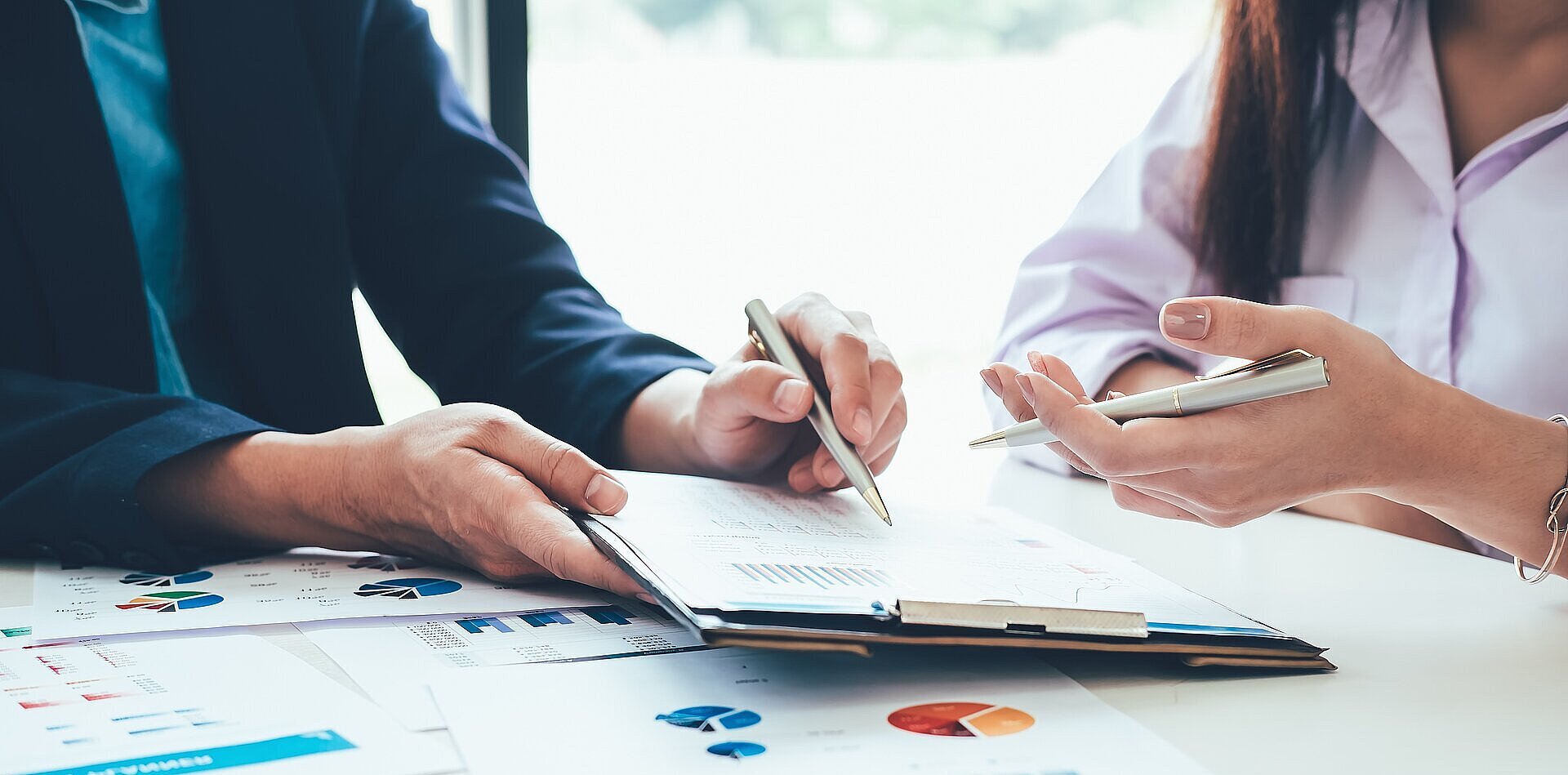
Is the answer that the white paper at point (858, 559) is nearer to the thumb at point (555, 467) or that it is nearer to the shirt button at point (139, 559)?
the thumb at point (555, 467)

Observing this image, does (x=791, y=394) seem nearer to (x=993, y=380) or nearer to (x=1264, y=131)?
(x=993, y=380)

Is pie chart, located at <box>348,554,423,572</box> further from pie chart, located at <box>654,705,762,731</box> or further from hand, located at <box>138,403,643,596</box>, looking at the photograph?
pie chart, located at <box>654,705,762,731</box>

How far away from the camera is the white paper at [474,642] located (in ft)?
1.45

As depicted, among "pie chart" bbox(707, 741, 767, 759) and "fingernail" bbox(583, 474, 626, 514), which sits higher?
"fingernail" bbox(583, 474, 626, 514)

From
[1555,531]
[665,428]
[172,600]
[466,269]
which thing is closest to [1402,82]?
[1555,531]

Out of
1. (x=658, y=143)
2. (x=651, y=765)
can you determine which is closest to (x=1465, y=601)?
(x=651, y=765)

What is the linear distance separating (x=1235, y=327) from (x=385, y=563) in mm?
474

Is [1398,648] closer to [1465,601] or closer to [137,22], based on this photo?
[1465,601]

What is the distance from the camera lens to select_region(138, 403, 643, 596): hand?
0.59 metres

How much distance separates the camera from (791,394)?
70 cm

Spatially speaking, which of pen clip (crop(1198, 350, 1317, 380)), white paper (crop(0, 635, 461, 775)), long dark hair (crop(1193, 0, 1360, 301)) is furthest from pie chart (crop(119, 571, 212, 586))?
long dark hair (crop(1193, 0, 1360, 301))

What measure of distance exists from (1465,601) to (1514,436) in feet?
0.33

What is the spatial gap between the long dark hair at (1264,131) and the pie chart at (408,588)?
2.85ft

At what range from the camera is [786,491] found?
2.47 ft
